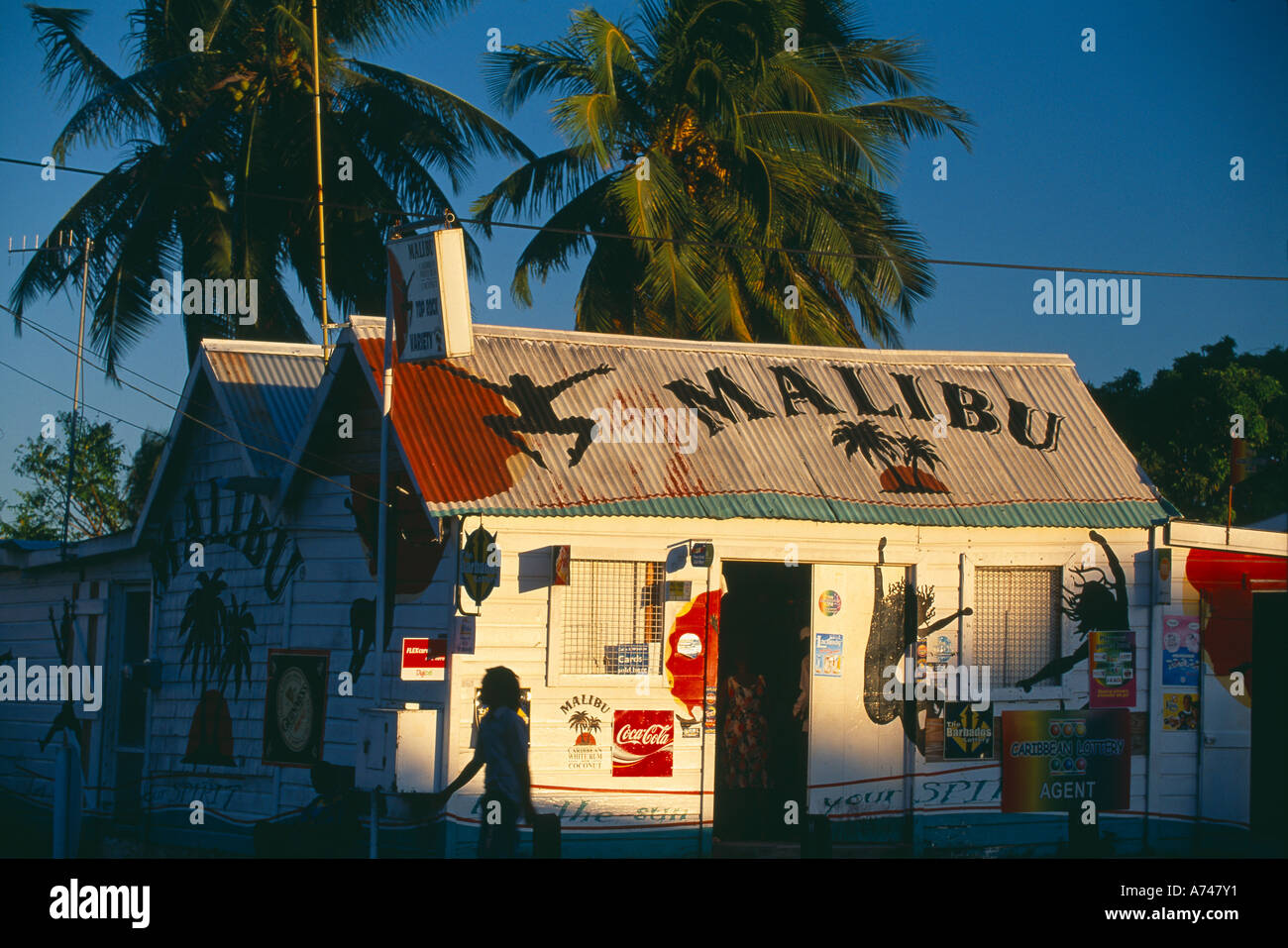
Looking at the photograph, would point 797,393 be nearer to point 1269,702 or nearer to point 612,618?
point 612,618

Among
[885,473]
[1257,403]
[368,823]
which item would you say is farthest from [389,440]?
[1257,403]

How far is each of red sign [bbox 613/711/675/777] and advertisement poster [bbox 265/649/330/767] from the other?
292cm

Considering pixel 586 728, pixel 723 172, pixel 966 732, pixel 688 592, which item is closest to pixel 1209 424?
pixel 723 172

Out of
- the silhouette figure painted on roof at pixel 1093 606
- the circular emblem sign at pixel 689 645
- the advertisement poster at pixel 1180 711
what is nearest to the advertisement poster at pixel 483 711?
the circular emblem sign at pixel 689 645

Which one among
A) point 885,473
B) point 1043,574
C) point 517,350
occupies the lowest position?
point 1043,574

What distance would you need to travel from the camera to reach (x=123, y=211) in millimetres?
23844

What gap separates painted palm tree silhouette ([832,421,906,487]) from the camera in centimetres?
1430

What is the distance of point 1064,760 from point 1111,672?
39.8 inches

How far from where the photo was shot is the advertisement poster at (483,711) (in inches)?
473

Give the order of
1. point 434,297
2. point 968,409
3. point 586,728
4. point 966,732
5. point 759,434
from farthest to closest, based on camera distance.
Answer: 1. point 968,409
2. point 759,434
3. point 966,732
4. point 586,728
5. point 434,297

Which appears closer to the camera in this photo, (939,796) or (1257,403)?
(939,796)

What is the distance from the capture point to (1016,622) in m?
14.2
